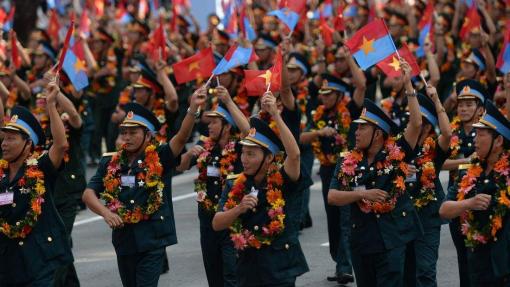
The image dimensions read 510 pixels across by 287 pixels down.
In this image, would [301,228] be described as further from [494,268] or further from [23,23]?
[23,23]

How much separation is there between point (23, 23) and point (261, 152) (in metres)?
18.5

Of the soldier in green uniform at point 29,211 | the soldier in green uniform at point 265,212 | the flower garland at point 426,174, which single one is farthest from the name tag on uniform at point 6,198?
the flower garland at point 426,174

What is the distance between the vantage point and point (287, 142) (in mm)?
9477

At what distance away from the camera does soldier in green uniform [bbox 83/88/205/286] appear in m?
10.4

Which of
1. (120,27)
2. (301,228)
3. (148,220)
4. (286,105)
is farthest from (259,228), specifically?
(120,27)

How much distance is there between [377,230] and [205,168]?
254 centimetres

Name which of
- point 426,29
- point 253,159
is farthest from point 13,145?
point 426,29

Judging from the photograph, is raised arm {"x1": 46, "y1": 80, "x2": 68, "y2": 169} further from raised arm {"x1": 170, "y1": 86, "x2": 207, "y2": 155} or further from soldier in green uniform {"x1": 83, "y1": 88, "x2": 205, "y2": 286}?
raised arm {"x1": 170, "y1": 86, "x2": 207, "y2": 155}

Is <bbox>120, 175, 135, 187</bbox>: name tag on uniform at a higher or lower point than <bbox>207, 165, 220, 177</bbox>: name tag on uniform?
higher

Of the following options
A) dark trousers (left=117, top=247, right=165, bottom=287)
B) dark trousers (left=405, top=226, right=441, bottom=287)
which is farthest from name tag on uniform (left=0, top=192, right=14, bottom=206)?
dark trousers (left=405, top=226, right=441, bottom=287)

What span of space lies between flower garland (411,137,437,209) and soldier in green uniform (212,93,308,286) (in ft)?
6.66

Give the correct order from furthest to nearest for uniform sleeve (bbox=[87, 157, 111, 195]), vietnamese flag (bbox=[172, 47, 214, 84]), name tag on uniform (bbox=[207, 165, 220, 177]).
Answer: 1. vietnamese flag (bbox=[172, 47, 214, 84])
2. name tag on uniform (bbox=[207, 165, 220, 177])
3. uniform sleeve (bbox=[87, 157, 111, 195])

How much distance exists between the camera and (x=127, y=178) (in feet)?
34.5

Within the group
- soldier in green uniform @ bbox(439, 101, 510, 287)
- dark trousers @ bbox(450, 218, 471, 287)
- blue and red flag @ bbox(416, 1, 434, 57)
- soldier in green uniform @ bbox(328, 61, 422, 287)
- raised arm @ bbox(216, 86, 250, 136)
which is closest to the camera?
soldier in green uniform @ bbox(439, 101, 510, 287)
